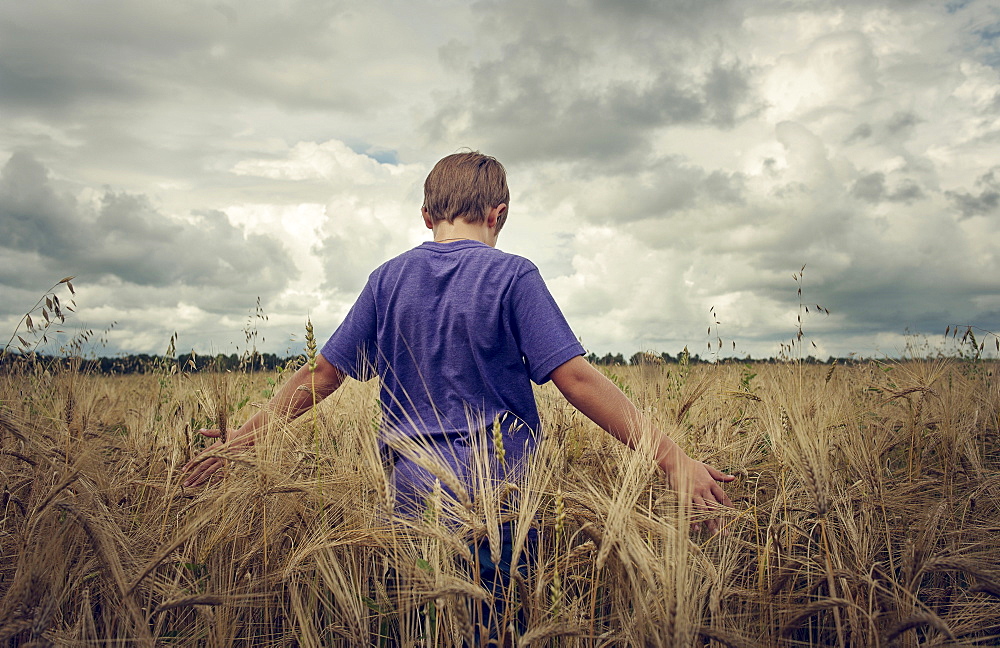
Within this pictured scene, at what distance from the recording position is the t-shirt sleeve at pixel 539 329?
67.7 inches

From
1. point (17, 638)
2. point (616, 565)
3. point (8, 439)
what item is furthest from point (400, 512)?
point (8, 439)

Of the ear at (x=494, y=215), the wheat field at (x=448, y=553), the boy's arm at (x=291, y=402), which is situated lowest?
the wheat field at (x=448, y=553)

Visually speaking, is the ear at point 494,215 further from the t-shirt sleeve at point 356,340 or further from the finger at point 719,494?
the finger at point 719,494

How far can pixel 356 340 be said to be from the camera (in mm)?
2008

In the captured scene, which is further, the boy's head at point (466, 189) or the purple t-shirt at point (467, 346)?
the boy's head at point (466, 189)

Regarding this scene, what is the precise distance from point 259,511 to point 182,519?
365 millimetres

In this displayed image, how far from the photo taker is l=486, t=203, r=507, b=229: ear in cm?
203

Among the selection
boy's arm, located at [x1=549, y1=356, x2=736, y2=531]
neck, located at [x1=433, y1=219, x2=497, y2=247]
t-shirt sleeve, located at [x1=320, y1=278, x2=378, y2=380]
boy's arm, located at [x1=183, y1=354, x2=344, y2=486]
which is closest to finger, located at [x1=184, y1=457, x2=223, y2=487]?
boy's arm, located at [x1=183, y1=354, x2=344, y2=486]

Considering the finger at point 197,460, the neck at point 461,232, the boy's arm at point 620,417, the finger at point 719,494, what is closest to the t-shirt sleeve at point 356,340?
the neck at point 461,232

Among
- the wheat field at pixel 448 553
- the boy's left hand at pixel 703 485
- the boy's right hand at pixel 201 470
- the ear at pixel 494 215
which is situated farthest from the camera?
the ear at pixel 494 215

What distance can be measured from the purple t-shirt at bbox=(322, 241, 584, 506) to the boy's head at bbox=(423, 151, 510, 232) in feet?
0.52

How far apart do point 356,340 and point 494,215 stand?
64cm

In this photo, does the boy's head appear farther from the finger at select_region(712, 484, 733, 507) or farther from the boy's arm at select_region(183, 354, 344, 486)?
the finger at select_region(712, 484, 733, 507)

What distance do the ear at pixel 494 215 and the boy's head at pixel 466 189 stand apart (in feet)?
0.04
